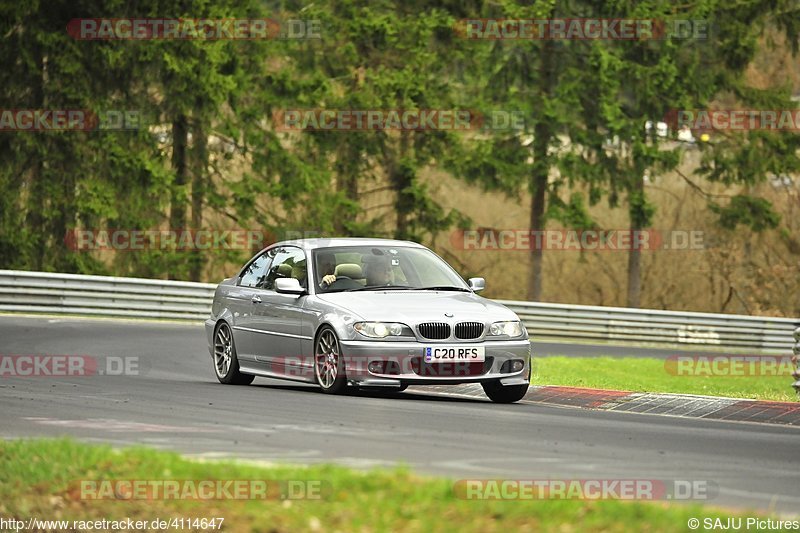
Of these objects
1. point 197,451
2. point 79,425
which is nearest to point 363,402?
point 79,425

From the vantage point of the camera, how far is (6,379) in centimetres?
1638

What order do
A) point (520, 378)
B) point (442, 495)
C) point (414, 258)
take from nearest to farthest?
point (442, 495), point (520, 378), point (414, 258)

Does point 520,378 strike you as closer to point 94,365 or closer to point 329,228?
point 94,365

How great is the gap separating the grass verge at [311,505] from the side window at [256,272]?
741 cm

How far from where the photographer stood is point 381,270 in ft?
51.8

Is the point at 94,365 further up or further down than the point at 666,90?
further down

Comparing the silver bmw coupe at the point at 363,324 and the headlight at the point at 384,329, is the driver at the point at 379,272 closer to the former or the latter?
the silver bmw coupe at the point at 363,324

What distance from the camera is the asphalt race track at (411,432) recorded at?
31.3 ft

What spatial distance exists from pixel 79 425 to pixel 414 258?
211 inches
